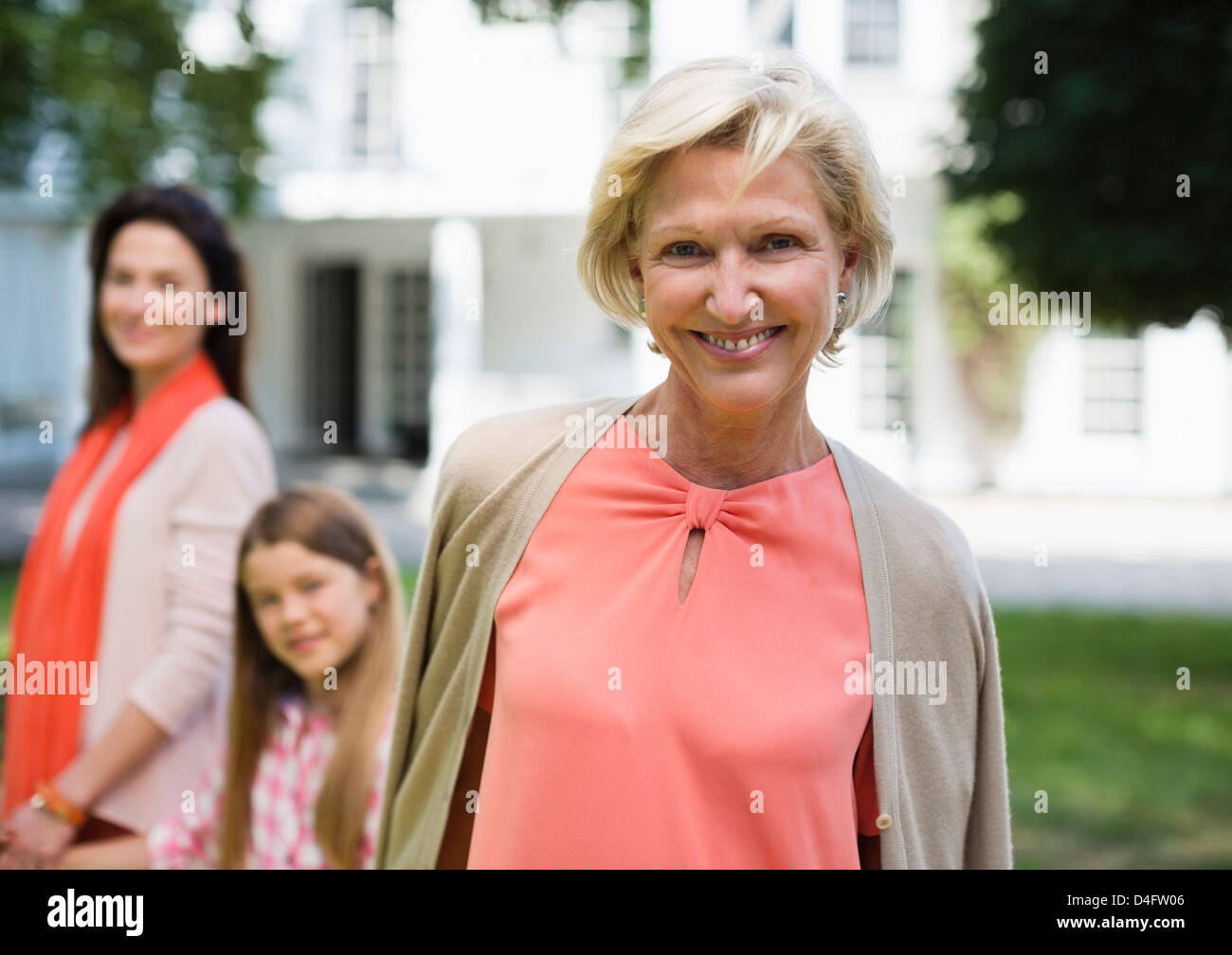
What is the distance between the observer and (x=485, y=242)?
1644 cm

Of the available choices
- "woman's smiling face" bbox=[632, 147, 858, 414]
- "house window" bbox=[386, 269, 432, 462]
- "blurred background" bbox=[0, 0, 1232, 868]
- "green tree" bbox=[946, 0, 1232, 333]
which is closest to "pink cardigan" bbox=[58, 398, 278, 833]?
"woman's smiling face" bbox=[632, 147, 858, 414]

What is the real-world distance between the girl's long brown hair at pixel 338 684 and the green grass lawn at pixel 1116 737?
3.11 metres

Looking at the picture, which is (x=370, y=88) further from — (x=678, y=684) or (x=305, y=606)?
(x=678, y=684)

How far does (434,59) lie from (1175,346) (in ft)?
31.3

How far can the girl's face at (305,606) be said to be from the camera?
112 inches

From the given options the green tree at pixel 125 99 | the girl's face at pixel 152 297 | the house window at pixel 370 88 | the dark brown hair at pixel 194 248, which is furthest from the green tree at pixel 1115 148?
the house window at pixel 370 88

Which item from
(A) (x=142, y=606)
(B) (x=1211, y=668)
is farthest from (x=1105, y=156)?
(A) (x=142, y=606)

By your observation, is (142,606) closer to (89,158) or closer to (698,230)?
(698,230)

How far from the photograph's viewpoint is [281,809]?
2777mm

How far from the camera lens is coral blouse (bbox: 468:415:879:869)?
5.74 feet

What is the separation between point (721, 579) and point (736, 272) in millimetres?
439

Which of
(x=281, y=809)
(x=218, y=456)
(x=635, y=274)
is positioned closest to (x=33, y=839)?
(x=281, y=809)

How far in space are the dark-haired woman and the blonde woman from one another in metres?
1.08

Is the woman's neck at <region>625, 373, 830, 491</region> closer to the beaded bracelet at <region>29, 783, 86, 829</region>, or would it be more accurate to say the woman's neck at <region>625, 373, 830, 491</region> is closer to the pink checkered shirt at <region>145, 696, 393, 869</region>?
the pink checkered shirt at <region>145, 696, 393, 869</region>
